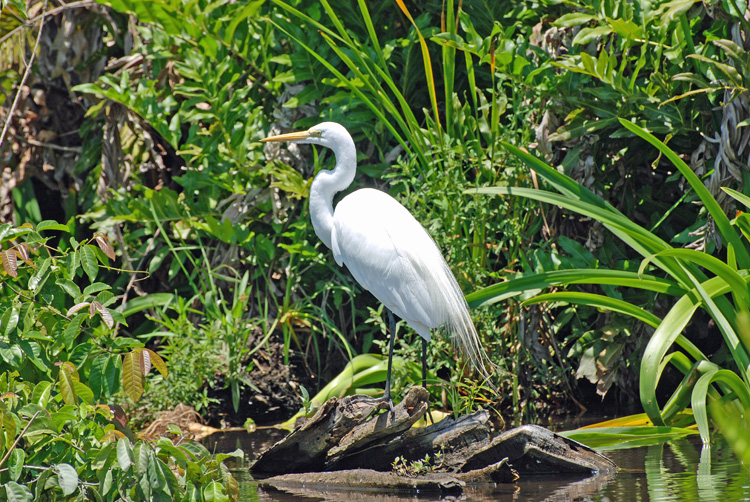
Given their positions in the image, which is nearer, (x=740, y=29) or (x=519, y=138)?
(x=740, y=29)

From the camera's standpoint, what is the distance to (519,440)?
3125 mm

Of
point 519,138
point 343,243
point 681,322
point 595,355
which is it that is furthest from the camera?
point 519,138

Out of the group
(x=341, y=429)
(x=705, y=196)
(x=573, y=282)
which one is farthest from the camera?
(x=573, y=282)

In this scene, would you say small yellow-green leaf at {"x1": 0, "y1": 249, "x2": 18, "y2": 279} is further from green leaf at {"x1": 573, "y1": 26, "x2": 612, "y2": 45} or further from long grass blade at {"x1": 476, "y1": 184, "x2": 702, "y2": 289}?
green leaf at {"x1": 573, "y1": 26, "x2": 612, "y2": 45}

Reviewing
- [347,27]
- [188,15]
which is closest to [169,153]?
[188,15]

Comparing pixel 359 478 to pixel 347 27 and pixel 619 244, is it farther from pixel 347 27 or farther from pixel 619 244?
pixel 347 27

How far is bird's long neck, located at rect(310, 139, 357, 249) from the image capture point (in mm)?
3898

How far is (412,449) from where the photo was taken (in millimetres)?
3287

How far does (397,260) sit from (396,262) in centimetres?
1

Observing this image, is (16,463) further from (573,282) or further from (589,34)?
(589,34)

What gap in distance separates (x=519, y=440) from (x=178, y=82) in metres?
3.83

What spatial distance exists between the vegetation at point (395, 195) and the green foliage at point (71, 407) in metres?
0.01

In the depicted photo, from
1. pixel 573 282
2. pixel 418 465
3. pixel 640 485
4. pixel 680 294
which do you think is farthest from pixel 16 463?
pixel 680 294

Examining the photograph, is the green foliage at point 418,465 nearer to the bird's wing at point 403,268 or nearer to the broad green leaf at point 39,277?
the bird's wing at point 403,268
